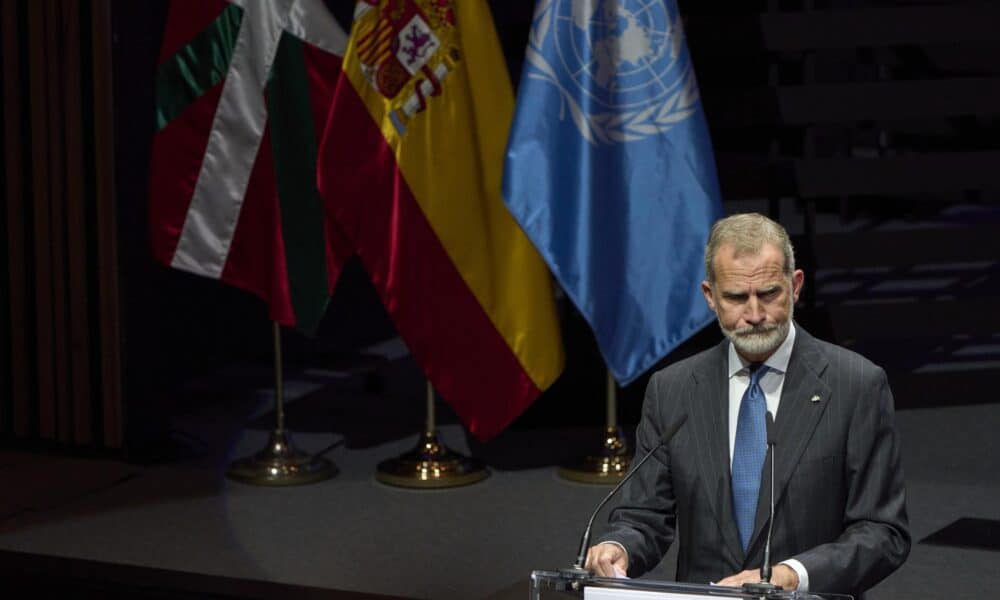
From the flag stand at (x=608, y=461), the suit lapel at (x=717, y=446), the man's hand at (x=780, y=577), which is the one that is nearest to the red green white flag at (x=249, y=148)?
the flag stand at (x=608, y=461)

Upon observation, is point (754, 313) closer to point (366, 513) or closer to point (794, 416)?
point (794, 416)

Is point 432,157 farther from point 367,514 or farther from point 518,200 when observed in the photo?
point 367,514

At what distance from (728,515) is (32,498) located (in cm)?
397

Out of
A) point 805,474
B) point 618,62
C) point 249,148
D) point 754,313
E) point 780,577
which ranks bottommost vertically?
point 780,577

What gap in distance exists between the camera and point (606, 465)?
628 centimetres

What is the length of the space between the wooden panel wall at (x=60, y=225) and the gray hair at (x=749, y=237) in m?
4.18

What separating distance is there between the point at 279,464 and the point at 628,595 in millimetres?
4151

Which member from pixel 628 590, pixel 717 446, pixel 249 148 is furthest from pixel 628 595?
pixel 249 148

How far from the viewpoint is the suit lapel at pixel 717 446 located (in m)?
2.75

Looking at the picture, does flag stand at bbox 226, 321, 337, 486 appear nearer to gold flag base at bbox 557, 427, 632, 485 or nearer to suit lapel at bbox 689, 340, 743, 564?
gold flag base at bbox 557, 427, 632, 485

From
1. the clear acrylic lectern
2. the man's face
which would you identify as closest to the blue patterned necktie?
the man's face

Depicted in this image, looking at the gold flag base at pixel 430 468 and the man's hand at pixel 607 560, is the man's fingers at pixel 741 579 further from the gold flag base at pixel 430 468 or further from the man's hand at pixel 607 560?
the gold flag base at pixel 430 468

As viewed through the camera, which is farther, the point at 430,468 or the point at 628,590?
the point at 430,468

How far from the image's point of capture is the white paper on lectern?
231 cm
